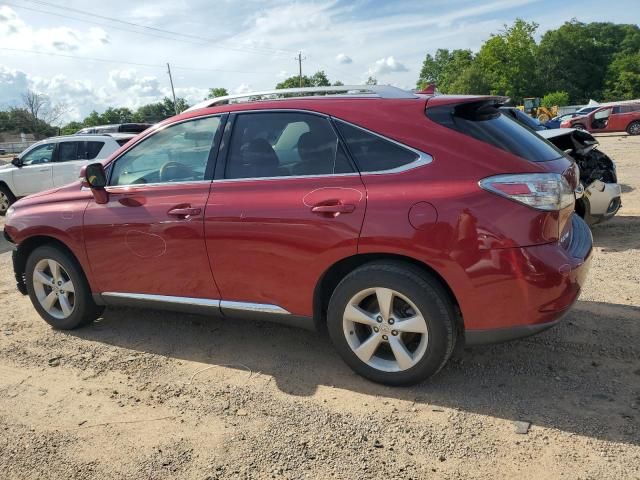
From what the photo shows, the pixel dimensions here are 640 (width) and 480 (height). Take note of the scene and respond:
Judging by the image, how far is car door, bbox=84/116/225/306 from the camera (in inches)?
144

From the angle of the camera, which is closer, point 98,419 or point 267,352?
point 98,419

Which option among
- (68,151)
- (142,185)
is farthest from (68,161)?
(142,185)

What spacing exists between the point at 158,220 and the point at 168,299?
593mm

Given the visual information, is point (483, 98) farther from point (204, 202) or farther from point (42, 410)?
point (42, 410)

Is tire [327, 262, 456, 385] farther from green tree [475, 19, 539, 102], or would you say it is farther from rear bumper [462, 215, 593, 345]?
green tree [475, 19, 539, 102]

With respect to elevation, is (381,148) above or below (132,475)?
above

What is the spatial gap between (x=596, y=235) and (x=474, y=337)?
469 cm

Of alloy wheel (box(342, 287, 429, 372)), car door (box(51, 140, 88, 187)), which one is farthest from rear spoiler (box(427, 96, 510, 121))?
car door (box(51, 140, 88, 187))

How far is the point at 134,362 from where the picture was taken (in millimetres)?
3881

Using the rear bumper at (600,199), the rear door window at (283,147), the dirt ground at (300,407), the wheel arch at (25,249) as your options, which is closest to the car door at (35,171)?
the wheel arch at (25,249)

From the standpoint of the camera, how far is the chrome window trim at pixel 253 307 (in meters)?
3.46

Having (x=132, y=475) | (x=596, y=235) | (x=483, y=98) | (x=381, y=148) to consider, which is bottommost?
(x=596, y=235)

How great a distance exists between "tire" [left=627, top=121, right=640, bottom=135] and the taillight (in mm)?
27260

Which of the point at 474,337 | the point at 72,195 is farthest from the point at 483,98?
the point at 72,195
